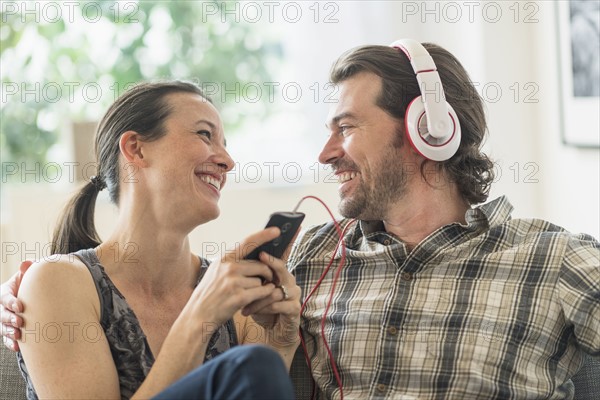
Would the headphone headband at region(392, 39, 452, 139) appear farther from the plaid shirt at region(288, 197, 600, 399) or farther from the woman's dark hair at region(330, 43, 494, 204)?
the plaid shirt at region(288, 197, 600, 399)

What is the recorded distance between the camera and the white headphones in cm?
179

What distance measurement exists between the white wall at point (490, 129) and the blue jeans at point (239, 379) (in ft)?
5.08

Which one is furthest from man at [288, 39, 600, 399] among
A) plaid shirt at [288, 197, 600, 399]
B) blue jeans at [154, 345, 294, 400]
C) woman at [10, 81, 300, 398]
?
blue jeans at [154, 345, 294, 400]

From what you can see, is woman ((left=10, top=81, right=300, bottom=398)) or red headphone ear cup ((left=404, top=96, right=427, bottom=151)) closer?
woman ((left=10, top=81, right=300, bottom=398))

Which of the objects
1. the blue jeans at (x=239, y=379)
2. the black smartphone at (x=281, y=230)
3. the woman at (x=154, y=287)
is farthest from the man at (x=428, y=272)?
the blue jeans at (x=239, y=379)

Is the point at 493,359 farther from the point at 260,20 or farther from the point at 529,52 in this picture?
the point at 260,20

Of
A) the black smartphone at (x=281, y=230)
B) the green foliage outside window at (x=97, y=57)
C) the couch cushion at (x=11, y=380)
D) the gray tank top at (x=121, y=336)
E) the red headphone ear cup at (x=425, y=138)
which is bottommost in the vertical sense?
the couch cushion at (x=11, y=380)

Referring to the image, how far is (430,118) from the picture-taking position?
70.3 inches

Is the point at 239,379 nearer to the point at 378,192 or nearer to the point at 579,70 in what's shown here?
the point at 378,192

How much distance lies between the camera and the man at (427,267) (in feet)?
5.23

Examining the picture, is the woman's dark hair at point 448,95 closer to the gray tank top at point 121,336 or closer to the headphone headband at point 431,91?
the headphone headband at point 431,91

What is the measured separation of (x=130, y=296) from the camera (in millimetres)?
1716

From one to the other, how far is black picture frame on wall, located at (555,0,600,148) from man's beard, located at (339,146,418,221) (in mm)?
921

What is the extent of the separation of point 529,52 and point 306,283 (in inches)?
66.1
